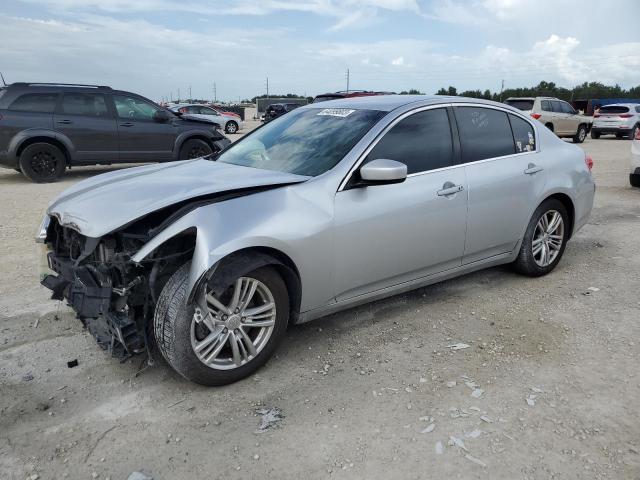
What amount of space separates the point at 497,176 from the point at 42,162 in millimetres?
8918

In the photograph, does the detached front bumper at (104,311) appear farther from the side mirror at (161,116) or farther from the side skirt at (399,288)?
the side mirror at (161,116)

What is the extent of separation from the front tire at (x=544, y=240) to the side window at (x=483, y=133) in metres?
0.68

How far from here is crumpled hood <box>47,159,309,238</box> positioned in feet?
9.73

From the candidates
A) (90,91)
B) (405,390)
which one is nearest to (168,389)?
(405,390)

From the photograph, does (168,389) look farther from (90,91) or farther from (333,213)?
(90,91)

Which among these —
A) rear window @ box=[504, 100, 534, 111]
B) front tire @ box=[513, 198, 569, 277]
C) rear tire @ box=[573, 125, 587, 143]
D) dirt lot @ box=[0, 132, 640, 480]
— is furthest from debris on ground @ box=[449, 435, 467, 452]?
rear tire @ box=[573, 125, 587, 143]

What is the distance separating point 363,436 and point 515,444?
0.73 m

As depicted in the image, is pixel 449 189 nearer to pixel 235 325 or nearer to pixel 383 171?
pixel 383 171

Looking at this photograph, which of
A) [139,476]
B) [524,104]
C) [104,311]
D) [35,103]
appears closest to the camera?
[139,476]

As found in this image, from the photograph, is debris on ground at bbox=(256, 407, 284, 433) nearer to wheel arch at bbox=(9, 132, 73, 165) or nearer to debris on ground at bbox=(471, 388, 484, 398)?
debris on ground at bbox=(471, 388, 484, 398)

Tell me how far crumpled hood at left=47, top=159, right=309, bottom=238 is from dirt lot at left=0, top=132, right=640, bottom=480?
0.93 meters

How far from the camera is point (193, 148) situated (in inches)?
456

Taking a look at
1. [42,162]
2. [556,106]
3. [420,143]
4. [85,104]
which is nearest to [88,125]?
[85,104]

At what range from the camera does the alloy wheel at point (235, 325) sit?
9.73ft
